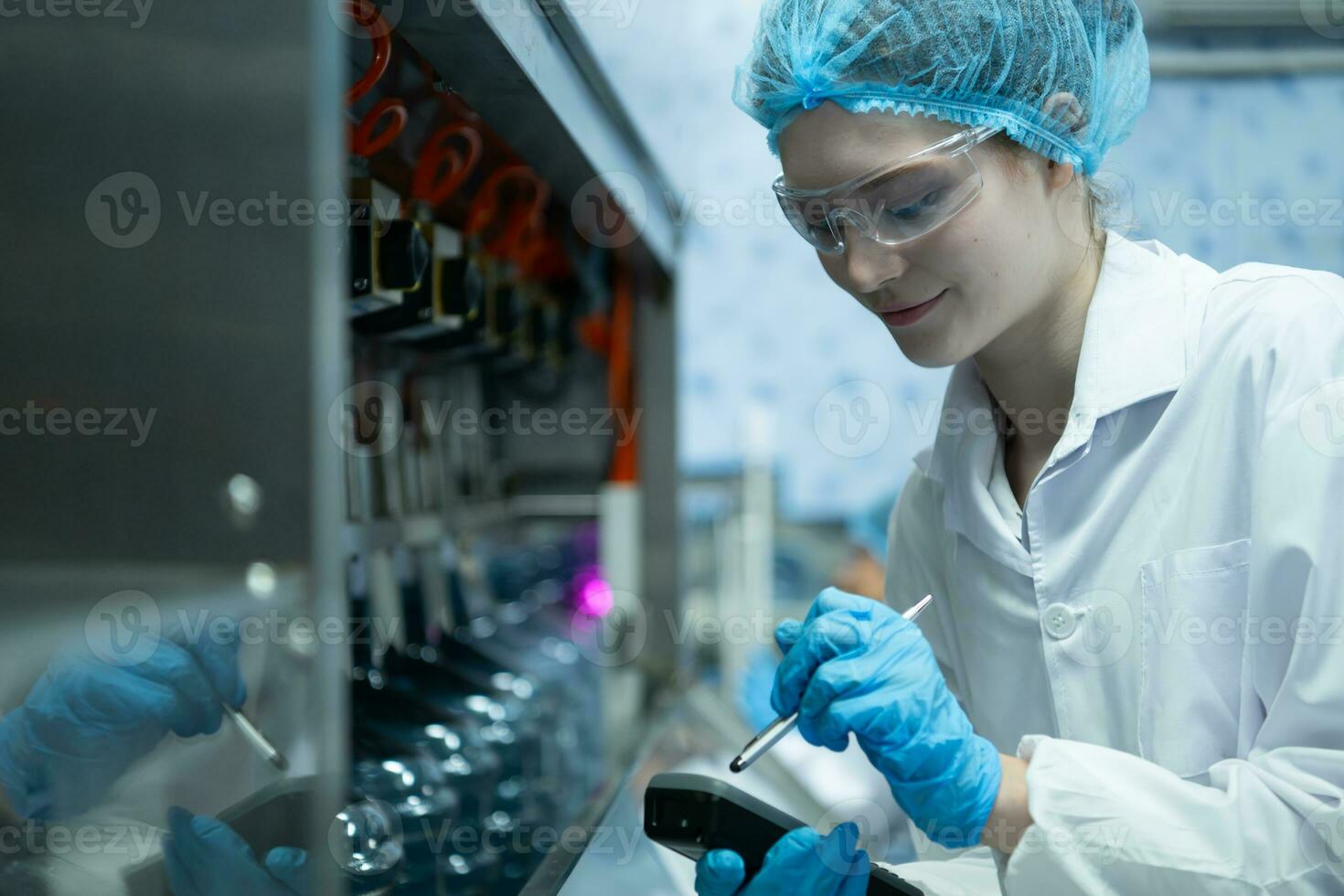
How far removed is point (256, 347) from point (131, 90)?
0.18m

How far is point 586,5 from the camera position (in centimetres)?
103

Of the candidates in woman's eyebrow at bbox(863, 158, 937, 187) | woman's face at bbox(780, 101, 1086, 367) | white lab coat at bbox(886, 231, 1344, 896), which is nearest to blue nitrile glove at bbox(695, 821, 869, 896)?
white lab coat at bbox(886, 231, 1344, 896)

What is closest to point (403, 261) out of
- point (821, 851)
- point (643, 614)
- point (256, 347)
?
point (256, 347)

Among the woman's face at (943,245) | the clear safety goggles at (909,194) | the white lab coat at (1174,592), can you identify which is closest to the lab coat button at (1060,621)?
the white lab coat at (1174,592)

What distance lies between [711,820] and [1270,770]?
1.37 feet

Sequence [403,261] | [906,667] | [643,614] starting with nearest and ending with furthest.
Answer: [906,667] → [403,261] → [643,614]

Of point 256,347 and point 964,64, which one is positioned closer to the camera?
point 256,347

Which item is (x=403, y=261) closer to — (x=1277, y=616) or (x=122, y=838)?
(x=122, y=838)

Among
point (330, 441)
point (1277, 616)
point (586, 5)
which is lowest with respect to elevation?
point (1277, 616)

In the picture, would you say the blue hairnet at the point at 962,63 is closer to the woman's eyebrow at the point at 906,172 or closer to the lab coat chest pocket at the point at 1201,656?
the woman's eyebrow at the point at 906,172

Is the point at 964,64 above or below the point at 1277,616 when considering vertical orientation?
above

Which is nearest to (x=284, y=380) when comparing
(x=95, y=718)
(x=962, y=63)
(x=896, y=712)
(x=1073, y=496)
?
(x=95, y=718)

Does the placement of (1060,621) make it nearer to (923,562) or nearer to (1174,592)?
(1174,592)

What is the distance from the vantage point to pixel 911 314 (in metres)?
0.85
